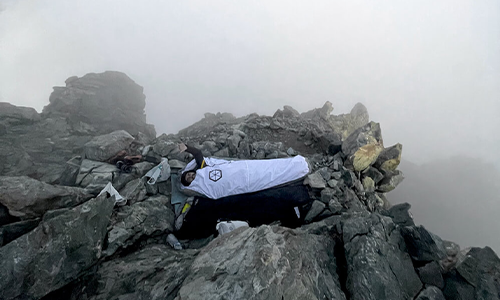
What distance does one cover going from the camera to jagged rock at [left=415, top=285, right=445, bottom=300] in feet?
11.1

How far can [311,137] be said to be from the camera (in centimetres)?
1156

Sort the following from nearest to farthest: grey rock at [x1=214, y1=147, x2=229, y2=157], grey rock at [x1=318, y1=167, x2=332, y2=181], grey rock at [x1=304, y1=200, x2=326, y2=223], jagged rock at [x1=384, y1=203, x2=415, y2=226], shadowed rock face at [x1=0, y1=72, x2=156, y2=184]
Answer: jagged rock at [x1=384, y1=203, x2=415, y2=226] < grey rock at [x1=304, y1=200, x2=326, y2=223] < grey rock at [x1=318, y1=167, x2=332, y2=181] < shadowed rock face at [x1=0, y1=72, x2=156, y2=184] < grey rock at [x1=214, y1=147, x2=229, y2=157]

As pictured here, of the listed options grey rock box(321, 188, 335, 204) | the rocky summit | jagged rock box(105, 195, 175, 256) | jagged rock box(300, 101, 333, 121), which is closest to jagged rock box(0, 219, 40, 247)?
the rocky summit

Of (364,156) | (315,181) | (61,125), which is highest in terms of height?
(61,125)

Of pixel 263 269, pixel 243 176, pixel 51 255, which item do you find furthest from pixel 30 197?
pixel 263 269

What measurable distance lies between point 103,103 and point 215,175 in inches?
809

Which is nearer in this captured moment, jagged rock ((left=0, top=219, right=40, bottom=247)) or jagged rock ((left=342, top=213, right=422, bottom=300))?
jagged rock ((left=342, top=213, right=422, bottom=300))

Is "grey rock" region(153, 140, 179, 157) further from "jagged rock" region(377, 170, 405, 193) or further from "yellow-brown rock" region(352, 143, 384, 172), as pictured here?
"jagged rock" region(377, 170, 405, 193)

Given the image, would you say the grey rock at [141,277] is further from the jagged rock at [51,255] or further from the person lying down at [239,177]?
the person lying down at [239,177]

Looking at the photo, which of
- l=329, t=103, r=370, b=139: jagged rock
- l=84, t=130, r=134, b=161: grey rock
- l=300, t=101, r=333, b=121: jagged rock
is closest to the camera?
l=84, t=130, r=134, b=161: grey rock

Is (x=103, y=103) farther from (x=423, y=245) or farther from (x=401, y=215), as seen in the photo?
(x=423, y=245)

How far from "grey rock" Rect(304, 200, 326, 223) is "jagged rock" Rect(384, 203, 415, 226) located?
181 centimetres

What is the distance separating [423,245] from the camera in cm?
401

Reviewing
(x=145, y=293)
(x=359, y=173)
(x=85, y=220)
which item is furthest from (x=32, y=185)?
(x=359, y=173)
